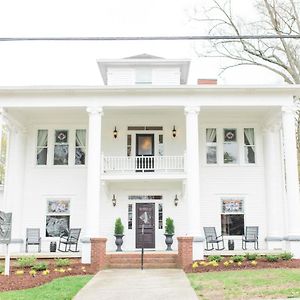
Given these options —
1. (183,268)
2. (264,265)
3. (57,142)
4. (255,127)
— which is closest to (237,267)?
(264,265)

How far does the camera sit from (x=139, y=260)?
599 inches

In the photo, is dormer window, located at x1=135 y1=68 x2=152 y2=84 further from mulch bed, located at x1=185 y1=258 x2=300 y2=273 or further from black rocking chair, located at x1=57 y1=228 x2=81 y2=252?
mulch bed, located at x1=185 y1=258 x2=300 y2=273

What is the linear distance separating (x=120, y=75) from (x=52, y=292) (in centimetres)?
1344

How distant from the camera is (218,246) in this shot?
18359 millimetres

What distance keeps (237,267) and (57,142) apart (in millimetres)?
10377

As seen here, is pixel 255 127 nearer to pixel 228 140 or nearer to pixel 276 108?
pixel 228 140

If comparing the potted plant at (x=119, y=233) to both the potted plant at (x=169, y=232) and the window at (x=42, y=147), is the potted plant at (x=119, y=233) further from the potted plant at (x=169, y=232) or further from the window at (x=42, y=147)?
the window at (x=42, y=147)

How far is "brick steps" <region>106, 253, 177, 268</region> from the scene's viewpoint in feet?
49.2

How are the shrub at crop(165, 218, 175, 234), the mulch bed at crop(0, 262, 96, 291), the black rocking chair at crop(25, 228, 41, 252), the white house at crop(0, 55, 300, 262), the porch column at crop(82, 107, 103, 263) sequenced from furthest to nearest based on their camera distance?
the white house at crop(0, 55, 300, 262), the shrub at crop(165, 218, 175, 234), the black rocking chair at crop(25, 228, 41, 252), the porch column at crop(82, 107, 103, 263), the mulch bed at crop(0, 262, 96, 291)

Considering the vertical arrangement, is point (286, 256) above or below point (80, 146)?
below

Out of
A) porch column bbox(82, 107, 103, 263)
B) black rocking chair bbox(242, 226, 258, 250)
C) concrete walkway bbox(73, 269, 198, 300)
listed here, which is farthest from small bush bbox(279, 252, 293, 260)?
porch column bbox(82, 107, 103, 263)

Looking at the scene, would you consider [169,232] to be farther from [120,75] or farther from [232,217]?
[120,75]

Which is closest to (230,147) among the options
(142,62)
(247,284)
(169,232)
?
(169,232)

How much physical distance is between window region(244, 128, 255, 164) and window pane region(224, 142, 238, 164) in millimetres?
452
